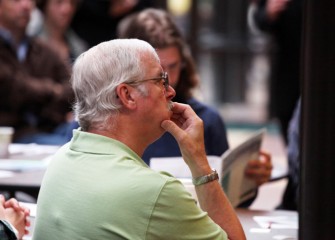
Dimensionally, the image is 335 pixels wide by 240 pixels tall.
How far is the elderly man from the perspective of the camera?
2.33 metres

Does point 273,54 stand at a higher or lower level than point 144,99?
lower

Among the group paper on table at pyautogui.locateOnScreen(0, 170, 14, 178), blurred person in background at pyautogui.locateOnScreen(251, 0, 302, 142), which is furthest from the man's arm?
blurred person in background at pyautogui.locateOnScreen(251, 0, 302, 142)

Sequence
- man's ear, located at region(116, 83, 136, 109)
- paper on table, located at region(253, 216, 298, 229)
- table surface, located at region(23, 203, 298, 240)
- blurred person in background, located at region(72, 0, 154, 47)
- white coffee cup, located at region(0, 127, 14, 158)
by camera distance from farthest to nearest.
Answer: blurred person in background, located at region(72, 0, 154, 47), white coffee cup, located at region(0, 127, 14, 158), paper on table, located at region(253, 216, 298, 229), table surface, located at region(23, 203, 298, 240), man's ear, located at region(116, 83, 136, 109)

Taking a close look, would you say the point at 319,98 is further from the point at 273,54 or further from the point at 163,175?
the point at 273,54

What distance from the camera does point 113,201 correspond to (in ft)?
7.72

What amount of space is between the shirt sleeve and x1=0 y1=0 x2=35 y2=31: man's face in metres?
4.26

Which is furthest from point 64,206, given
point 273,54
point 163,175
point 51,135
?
point 273,54

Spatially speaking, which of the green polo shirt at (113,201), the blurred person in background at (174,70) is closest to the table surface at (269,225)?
the blurred person in background at (174,70)

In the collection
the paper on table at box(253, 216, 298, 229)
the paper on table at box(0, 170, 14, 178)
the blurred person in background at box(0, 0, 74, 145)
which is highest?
the paper on table at box(253, 216, 298, 229)

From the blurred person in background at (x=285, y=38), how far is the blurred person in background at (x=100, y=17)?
1.10 m

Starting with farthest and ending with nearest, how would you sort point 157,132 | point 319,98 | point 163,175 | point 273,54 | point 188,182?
1. point 273,54
2. point 188,182
3. point 157,132
4. point 163,175
5. point 319,98

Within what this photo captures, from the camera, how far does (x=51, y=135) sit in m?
6.24

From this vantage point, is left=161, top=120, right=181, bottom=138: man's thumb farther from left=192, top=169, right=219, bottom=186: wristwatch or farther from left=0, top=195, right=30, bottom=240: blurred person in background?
left=0, top=195, right=30, bottom=240: blurred person in background

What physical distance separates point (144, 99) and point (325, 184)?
23.1 inches
